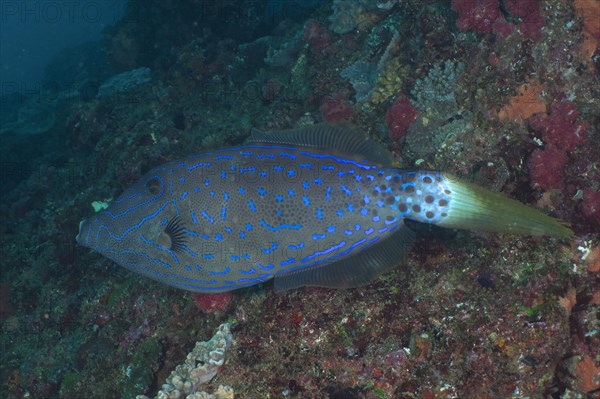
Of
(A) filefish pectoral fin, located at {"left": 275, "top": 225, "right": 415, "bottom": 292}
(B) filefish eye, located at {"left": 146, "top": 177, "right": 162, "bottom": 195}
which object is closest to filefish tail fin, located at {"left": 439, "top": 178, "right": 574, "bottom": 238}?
(A) filefish pectoral fin, located at {"left": 275, "top": 225, "right": 415, "bottom": 292}

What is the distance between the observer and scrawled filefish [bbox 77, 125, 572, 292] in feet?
10.6

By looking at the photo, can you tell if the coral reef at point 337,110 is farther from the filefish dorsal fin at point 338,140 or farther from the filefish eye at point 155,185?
the filefish eye at point 155,185

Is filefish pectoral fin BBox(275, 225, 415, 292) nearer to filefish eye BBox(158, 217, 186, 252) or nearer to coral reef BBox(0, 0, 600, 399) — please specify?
coral reef BBox(0, 0, 600, 399)

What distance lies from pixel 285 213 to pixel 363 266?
79 centimetres

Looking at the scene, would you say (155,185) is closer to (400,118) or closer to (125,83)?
(400,118)

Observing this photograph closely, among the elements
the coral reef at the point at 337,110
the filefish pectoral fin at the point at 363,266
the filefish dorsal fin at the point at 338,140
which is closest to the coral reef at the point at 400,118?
the coral reef at the point at 337,110

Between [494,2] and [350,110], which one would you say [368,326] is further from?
[494,2]

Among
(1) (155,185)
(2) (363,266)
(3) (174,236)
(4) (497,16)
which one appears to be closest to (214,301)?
(3) (174,236)

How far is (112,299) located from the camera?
5625mm

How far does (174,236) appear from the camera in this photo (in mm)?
3785

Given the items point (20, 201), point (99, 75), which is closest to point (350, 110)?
point (20, 201)

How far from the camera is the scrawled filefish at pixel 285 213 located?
3.24m

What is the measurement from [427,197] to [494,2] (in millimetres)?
3018

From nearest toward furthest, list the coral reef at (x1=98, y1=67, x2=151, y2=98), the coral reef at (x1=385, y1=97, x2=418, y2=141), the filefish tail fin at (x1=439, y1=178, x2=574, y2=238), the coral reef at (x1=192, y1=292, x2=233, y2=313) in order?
the filefish tail fin at (x1=439, y1=178, x2=574, y2=238)
the coral reef at (x1=192, y1=292, x2=233, y2=313)
the coral reef at (x1=385, y1=97, x2=418, y2=141)
the coral reef at (x1=98, y1=67, x2=151, y2=98)
